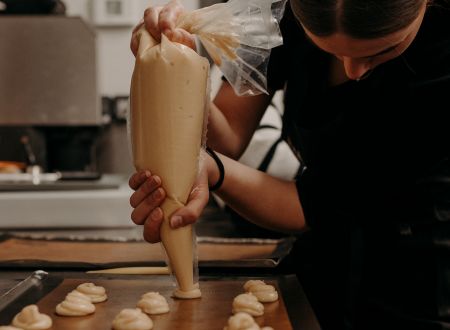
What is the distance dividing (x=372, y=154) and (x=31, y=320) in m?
0.79

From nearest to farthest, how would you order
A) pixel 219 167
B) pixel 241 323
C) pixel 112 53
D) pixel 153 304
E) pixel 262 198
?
1. pixel 241 323
2. pixel 153 304
3. pixel 219 167
4. pixel 262 198
5. pixel 112 53

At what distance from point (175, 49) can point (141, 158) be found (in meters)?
0.20

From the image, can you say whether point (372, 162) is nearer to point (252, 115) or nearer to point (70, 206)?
point (252, 115)

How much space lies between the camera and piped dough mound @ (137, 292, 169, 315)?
1.07 meters

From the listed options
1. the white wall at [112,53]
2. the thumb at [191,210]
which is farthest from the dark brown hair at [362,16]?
the white wall at [112,53]

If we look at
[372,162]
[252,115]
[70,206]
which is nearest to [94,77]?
[70,206]

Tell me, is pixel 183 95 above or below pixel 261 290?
above

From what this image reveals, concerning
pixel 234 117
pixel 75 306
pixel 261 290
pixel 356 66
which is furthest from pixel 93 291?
pixel 234 117

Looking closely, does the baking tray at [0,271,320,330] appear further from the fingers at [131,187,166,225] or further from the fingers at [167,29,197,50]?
the fingers at [167,29,197,50]

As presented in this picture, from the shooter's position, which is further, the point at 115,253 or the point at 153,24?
the point at 115,253

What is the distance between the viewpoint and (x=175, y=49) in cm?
112

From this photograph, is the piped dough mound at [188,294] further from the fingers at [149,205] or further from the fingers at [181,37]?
the fingers at [181,37]

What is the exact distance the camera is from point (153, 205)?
1.16m

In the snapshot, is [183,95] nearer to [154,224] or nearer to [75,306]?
[154,224]
